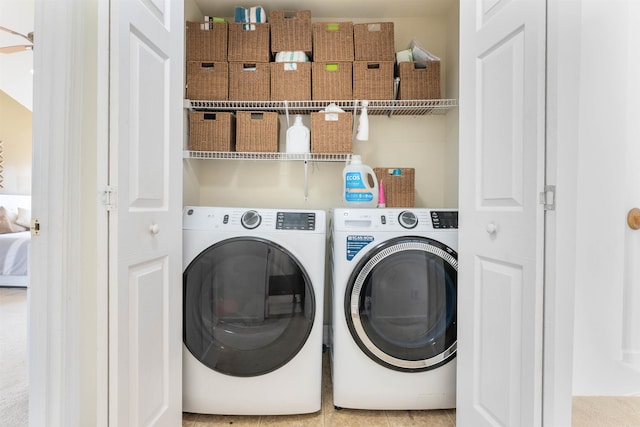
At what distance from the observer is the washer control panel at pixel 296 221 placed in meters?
1.36

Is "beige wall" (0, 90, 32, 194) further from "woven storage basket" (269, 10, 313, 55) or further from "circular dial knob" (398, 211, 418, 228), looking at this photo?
"circular dial knob" (398, 211, 418, 228)

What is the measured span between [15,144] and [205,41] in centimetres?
392

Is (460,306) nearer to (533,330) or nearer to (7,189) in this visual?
(533,330)

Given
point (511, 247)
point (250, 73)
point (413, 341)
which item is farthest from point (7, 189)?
point (511, 247)

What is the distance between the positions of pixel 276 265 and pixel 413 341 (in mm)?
714

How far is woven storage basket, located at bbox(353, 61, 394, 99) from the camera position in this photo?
70.3 inches

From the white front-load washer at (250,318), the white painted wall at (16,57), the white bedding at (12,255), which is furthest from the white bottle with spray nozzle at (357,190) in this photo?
the white bedding at (12,255)

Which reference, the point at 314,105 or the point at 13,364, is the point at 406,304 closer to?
the point at 314,105

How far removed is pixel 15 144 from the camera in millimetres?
3857

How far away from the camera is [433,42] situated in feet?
6.87

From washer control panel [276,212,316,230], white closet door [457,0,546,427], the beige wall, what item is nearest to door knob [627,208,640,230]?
white closet door [457,0,546,427]

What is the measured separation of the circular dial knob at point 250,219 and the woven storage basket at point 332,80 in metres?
0.88

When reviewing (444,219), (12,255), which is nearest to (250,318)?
(444,219)

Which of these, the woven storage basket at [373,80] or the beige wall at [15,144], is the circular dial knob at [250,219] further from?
the beige wall at [15,144]
